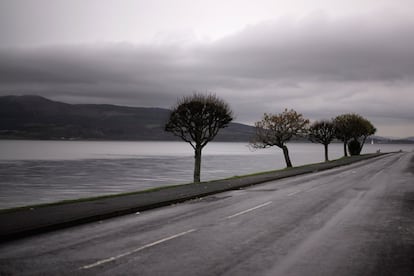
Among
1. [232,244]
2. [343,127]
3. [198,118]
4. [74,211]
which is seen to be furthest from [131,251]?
[343,127]

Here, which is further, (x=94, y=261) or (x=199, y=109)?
(x=199, y=109)

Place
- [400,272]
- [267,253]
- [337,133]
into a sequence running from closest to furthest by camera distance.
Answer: [400,272] < [267,253] < [337,133]

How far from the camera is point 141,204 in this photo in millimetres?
16250

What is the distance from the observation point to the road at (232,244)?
8070mm

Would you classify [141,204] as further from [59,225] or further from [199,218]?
[59,225]

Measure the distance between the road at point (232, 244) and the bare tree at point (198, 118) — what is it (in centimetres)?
1523

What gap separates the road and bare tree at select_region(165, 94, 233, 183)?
15.2 meters

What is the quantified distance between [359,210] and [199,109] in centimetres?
1753

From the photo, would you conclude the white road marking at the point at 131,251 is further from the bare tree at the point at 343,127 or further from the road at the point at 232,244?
the bare tree at the point at 343,127

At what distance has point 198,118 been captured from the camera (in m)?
31.6

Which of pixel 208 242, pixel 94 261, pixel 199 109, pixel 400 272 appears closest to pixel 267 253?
pixel 208 242

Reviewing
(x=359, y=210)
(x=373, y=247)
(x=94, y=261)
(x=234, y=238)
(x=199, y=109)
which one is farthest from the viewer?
(x=199, y=109)

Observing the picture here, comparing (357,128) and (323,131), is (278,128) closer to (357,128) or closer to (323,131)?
(323,131)

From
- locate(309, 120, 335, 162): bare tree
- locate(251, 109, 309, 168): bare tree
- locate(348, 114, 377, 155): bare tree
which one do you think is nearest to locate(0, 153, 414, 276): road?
locate(251, 109, 309, 168): bare tree
